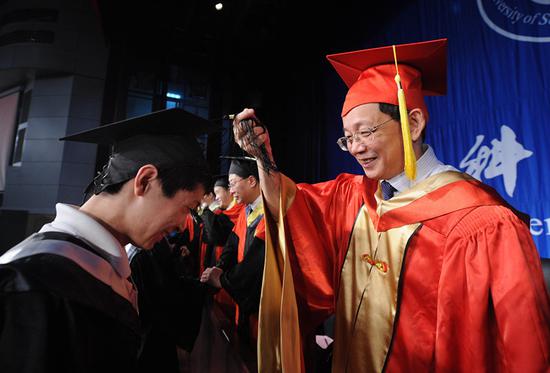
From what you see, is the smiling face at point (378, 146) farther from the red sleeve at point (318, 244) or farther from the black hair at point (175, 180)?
the black hair at point (175, 180)

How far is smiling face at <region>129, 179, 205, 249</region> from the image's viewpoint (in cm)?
101

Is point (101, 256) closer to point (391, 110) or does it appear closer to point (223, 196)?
point (391, 110)

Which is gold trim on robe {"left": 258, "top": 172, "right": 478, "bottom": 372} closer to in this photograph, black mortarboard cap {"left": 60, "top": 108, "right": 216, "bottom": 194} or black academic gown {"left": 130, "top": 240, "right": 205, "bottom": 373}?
black mortarboard cap {"left": 60, "top": 108, "right": 216, "bottom": 194}

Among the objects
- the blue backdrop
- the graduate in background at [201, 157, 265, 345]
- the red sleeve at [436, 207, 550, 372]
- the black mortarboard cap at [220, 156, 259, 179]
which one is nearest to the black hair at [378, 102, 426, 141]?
the red sleeve at [436, 207, 550, 372]

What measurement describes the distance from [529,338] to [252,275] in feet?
6.19

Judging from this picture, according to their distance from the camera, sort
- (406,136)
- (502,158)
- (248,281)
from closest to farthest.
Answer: (406,136) → (248,281) → (502,158)

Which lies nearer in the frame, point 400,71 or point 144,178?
point 144,178

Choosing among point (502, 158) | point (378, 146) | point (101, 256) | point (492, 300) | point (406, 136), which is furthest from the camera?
point (502, 158)

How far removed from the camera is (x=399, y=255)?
123 cm

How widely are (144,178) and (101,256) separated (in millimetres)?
273

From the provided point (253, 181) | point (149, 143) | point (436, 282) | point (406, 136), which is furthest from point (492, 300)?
point (253, 181)

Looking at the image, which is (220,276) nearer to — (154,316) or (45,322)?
(154,316)

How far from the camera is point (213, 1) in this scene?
6.78m

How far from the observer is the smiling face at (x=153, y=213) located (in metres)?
1.01
